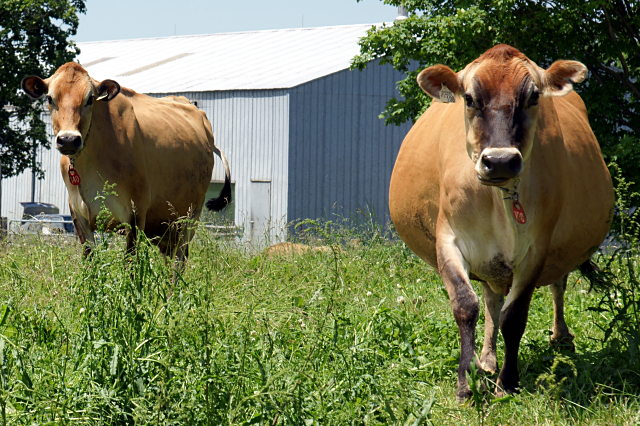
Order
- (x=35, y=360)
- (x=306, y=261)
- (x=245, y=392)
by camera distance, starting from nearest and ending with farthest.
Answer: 1. (x=245, y=392)
2. (x=35, y=360)
3. (x=306, y=261)

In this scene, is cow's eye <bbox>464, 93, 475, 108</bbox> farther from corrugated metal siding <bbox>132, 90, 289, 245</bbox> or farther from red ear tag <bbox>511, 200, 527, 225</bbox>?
corrugated metal siding <bbox>132, 90, 289, 245</bbox>

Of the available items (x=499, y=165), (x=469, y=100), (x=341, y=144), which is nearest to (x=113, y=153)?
(x=469, y=100)

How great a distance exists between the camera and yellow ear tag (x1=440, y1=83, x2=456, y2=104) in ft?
19.0

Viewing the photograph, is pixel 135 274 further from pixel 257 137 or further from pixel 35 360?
pixel 257 137

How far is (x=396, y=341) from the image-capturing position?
20.4 ft

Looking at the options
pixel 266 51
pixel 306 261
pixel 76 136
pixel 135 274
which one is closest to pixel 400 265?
pixel 306 261

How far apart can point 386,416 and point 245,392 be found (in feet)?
1.99

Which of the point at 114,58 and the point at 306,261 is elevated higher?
the point at 114,58

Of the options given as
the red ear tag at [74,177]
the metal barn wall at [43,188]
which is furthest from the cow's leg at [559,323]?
the metal barn wall at [43,188]

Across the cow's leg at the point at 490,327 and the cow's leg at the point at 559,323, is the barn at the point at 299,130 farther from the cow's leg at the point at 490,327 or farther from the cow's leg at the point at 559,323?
the cow's leg at the point at 490,327

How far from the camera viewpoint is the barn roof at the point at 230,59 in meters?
29.5

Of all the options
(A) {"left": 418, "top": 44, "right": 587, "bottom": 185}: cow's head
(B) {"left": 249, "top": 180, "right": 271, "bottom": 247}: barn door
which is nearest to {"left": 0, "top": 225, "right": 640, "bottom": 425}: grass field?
(A) {"left": 418, "top": 44, "right": 587, "bottom": 185}: cow's head

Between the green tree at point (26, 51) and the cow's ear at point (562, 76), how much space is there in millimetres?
20423

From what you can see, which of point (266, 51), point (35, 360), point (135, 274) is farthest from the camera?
point (266, 51)
